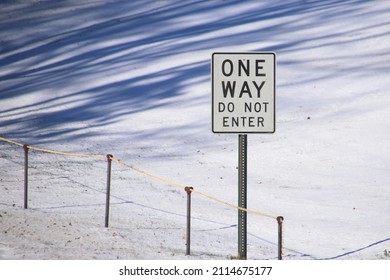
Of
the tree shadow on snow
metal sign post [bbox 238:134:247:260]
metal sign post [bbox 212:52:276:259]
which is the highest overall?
the tree shadow on snow

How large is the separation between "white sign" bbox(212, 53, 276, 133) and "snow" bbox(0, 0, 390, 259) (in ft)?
8.10

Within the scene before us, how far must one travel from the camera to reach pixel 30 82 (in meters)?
26.3

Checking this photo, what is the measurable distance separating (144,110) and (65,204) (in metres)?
8.96

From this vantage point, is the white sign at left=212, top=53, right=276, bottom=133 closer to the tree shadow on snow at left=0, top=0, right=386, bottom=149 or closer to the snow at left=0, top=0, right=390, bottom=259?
the snow at left=0, top=0, right=390, bottom=259

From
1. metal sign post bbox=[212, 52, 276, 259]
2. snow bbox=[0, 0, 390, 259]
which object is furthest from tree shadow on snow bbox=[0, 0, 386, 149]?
metal sign post bbox=[212, 52, 276, 259]

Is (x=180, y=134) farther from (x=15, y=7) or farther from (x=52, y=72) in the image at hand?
(x=15, y=7)

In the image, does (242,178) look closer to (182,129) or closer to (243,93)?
(243,93)

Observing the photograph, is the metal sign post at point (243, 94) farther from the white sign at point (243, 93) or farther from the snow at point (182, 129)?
the snow at point (182, 129)

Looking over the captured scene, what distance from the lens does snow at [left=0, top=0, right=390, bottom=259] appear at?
12.3 metres

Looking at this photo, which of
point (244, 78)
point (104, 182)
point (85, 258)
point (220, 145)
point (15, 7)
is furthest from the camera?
point (15, 7)

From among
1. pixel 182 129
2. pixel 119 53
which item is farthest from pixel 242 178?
pixel 119 53

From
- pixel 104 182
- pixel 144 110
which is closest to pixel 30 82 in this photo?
pixel 144 110

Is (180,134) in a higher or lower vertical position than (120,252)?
higher

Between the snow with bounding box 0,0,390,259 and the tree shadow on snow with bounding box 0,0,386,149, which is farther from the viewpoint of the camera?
the tree shadow on snow with bounding box 0,0,386,149
